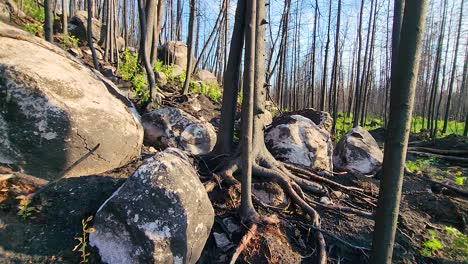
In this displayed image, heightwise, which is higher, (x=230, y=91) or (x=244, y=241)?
(x=230, y=91)

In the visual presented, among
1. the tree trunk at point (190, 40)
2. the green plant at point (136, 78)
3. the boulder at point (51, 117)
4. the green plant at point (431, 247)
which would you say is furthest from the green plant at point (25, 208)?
the tree trunk at point (190, 40)

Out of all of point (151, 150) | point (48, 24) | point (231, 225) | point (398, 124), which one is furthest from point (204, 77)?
point (398, 124)

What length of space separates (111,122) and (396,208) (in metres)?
3.16

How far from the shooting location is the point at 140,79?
718cm

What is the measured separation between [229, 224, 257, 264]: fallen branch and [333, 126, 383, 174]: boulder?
3359 millimetres

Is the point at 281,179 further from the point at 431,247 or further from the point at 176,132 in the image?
the point at 176,132

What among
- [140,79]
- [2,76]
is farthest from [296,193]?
[140,79]

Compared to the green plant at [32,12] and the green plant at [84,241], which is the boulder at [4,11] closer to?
the green plant at [32,12]

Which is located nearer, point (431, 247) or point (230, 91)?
point (431, 247)

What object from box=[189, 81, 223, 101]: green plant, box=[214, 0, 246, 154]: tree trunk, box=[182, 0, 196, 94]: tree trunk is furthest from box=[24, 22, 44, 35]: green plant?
box=[214, 0, 246, 154]: tree trunk

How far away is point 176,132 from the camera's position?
4895 mm

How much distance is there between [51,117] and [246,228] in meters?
2.39

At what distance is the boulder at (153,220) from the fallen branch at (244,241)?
338 mm

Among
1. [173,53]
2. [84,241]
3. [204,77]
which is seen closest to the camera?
[84,241]
